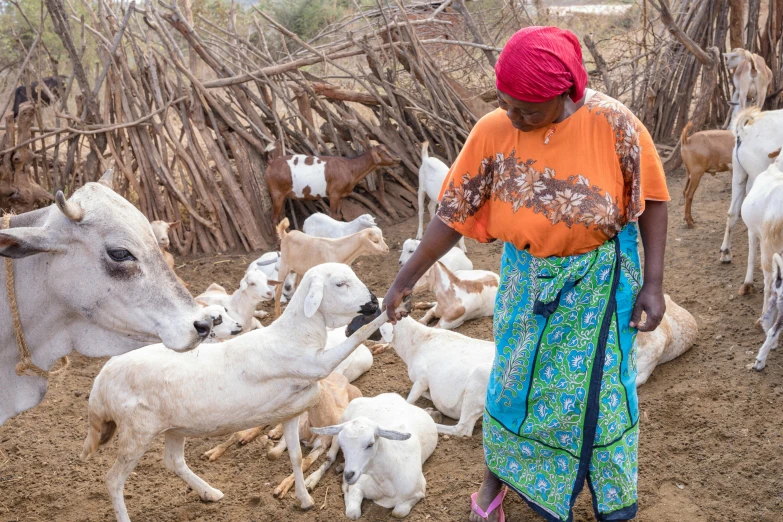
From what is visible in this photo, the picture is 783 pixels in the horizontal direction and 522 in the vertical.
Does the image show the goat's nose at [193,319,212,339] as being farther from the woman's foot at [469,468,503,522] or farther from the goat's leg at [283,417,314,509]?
the woman's foot at [469,468,503,522]

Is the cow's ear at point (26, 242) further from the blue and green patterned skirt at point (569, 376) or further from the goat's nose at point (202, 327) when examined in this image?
the blue and green patterned skirt at point (569, 376)

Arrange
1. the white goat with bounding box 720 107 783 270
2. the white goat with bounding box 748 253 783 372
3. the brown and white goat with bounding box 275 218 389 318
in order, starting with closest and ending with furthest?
the white goat with bounding box 748 253 783 372, the white goat with bounding box 720 107 783 270, the brown and white goat with bounding box 275 218 389 318

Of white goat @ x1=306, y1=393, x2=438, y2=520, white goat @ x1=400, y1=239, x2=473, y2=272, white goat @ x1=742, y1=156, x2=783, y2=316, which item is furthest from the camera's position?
white goat @ x1=400, y1=239, x2=473, y2=272

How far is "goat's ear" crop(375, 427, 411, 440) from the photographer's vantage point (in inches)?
151

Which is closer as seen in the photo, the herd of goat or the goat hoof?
the herd of goat

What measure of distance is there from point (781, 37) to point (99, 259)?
8979mm

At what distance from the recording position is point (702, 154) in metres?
7.45

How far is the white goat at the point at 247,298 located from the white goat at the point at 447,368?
1.22 m

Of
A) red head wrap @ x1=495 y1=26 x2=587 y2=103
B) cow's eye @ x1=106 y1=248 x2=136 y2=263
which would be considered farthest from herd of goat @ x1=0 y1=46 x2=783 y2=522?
red head wrap @ x1=495 y1=26 x2=587 y2=103

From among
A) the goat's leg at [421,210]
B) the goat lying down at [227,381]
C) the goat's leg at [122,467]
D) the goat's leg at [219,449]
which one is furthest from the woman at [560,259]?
the goat's leg at [421,210]

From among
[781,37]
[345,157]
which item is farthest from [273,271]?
[781,37]

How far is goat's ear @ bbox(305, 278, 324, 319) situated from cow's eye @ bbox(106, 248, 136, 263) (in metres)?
1.11

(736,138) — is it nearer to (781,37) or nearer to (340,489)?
(781,37)

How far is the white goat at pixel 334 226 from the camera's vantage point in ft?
25.4
